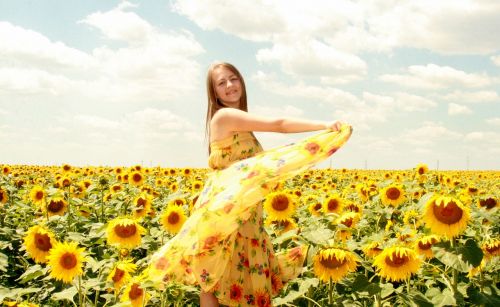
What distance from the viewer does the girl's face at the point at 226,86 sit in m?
3.91

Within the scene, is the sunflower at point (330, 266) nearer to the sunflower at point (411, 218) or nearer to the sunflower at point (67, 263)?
the sunflower at point (67, 263)

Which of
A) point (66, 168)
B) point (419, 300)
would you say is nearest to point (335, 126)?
point (419, 300)

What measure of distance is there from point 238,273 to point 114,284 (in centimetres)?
81

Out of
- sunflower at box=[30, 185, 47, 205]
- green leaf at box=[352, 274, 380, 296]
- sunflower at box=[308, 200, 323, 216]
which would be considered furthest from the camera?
sunflower at box=[30, 185, 47, 205]

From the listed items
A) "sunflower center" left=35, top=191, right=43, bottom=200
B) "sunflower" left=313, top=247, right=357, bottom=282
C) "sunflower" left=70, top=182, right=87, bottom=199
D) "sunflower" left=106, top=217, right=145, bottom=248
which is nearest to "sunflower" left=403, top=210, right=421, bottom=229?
"sunflower" left=313, top=247, right=357, bottom=282

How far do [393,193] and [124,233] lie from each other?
10.9 ft

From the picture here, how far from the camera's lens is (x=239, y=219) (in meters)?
3.27

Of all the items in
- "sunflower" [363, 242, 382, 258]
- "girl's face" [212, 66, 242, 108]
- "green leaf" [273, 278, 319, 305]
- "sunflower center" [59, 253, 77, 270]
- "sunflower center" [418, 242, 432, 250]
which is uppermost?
"girl's face" [212, 66, 242, 108]

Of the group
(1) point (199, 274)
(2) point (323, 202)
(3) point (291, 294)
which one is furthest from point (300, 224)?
(1) point (199, 274)

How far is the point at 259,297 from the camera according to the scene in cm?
352

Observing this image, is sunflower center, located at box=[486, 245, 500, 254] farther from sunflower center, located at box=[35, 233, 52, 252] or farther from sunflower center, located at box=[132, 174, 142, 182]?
sunflower center, located at box=[132, 174, 142, 182]

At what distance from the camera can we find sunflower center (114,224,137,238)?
13.3 ft

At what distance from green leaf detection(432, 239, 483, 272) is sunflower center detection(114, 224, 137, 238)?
2.13m

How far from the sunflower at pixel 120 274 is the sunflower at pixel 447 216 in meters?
1.94
